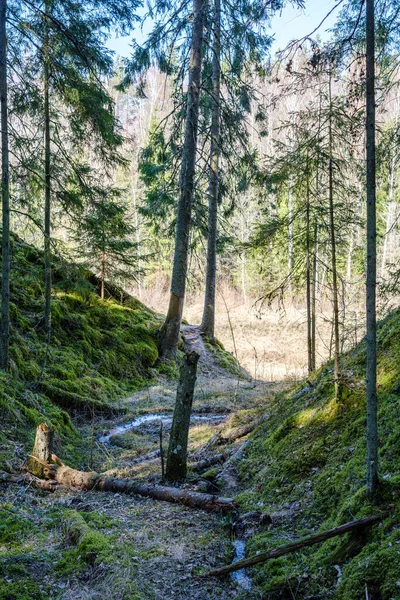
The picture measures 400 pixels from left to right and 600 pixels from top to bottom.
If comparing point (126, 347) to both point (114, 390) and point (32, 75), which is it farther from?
point (32, 75)

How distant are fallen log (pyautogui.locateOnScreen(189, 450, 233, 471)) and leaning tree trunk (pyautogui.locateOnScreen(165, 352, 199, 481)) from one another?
0.61 metres

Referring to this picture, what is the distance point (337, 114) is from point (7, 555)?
5.52m

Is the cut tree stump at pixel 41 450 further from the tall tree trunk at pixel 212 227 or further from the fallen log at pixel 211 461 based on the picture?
the tall tree trunk at pixel 212 227

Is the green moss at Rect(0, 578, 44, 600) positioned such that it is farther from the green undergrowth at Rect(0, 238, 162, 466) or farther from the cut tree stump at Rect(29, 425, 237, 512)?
the green undergrowth at Rect(0, 238, 162, 466)

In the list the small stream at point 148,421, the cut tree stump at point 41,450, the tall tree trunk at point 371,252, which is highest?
the tall tree trunk at point 371,252

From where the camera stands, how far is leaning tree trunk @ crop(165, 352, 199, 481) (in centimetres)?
545

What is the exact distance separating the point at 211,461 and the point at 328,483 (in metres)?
2.48

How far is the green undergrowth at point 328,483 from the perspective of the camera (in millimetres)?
2828

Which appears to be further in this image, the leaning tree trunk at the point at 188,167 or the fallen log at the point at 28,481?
the leaning tree trunk at the point at 188,167

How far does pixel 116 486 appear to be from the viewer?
5285mm

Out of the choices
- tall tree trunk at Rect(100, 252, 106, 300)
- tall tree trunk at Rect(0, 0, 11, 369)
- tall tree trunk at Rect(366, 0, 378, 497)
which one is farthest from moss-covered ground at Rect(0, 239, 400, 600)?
tall tree trunk at Rect(100, 252, 106, 300)

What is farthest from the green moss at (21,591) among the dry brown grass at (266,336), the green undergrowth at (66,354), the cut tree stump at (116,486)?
the dry brown grass at (266,336)

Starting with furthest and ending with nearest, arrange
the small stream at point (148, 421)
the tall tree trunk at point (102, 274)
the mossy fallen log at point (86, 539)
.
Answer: the tall tree trunk at point (102, 274)
the small stream at point (148, 421)
the mossy fallen log at point (86, 539)

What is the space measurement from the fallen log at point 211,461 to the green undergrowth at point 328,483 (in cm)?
50
